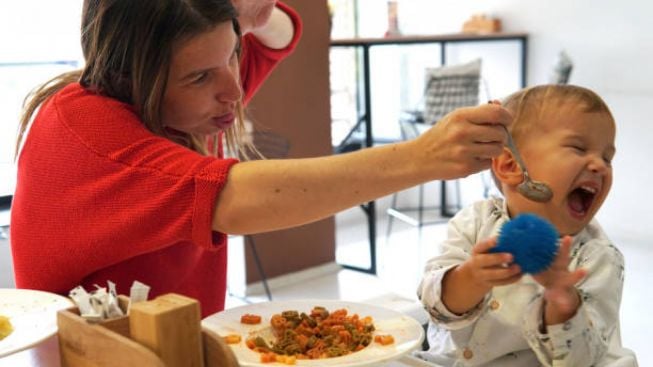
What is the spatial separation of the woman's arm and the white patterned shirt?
225 mm

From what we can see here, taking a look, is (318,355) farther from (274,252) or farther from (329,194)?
(274,252)

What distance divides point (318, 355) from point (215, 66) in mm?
404

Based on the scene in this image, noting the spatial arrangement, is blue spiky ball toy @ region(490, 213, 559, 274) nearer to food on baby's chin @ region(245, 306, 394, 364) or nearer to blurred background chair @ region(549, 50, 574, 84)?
food on baby's chin @ region(245, 306, 394, 364)

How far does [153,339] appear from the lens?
2.13 feet

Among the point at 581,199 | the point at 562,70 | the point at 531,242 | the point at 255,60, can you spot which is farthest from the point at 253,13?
the point at 562,70

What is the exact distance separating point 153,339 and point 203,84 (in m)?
0.46

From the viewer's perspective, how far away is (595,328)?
3.19 ft

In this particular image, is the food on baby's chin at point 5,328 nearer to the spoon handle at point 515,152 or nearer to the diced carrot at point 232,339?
the diced carrot at point 232,339

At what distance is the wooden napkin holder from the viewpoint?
65cm

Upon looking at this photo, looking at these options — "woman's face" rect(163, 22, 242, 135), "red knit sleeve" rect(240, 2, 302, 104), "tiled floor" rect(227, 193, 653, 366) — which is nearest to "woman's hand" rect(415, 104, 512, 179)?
"woman's face" rect(163, 22, 242, 135)

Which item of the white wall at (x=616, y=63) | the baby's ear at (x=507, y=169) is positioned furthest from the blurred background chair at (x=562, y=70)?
the baby's ear at (x=507, y=169)

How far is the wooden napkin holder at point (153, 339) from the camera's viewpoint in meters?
0.65

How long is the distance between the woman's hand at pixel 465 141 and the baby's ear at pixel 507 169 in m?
0.28

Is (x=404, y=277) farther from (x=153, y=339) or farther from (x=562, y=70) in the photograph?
(x=153, y=339)
